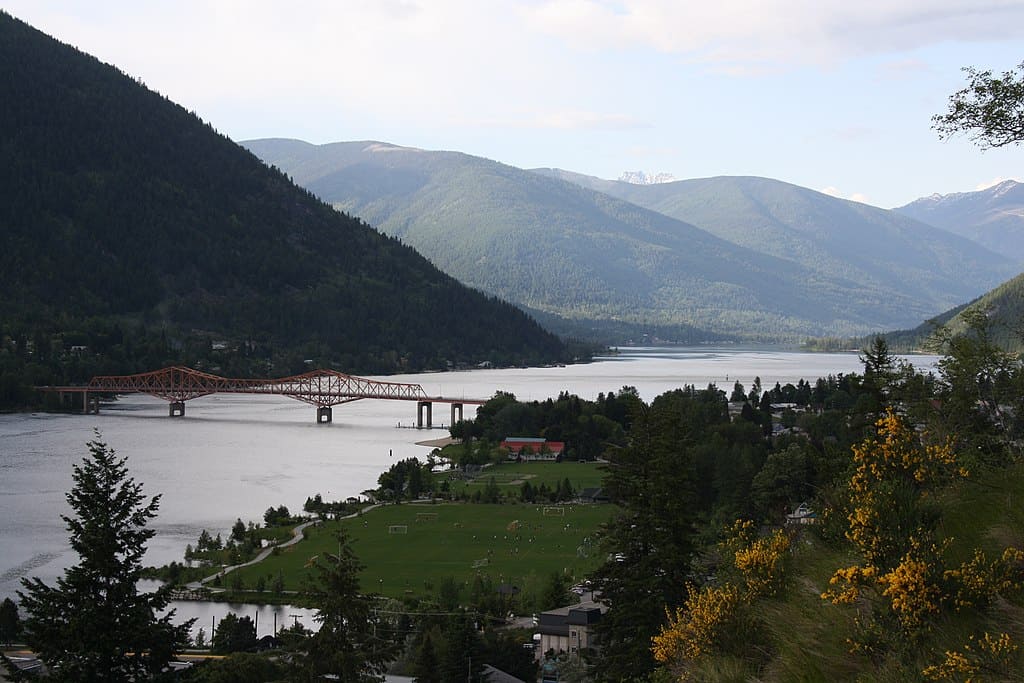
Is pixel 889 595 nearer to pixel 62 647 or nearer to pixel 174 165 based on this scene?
pixel 62 647

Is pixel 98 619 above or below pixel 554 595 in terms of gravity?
above

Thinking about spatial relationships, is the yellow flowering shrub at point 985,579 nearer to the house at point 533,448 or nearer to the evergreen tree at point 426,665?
the evergreen tree at point 426,665

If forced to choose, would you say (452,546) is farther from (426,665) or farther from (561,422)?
(561,422)

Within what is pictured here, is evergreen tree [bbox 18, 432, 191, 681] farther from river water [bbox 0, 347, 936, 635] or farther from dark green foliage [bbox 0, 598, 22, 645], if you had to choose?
river water [bbox 0, 347, 936, 635]

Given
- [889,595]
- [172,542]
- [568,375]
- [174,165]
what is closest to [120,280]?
[174,165]

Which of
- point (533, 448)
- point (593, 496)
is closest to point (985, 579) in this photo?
point (593, 496)

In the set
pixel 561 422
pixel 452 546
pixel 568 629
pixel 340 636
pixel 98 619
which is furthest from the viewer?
pixel 561 422

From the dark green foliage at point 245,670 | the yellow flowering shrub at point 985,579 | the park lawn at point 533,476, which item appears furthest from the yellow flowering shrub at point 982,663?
the park lawn at point 533,476

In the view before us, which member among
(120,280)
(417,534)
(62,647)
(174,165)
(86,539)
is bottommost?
(417,534)
